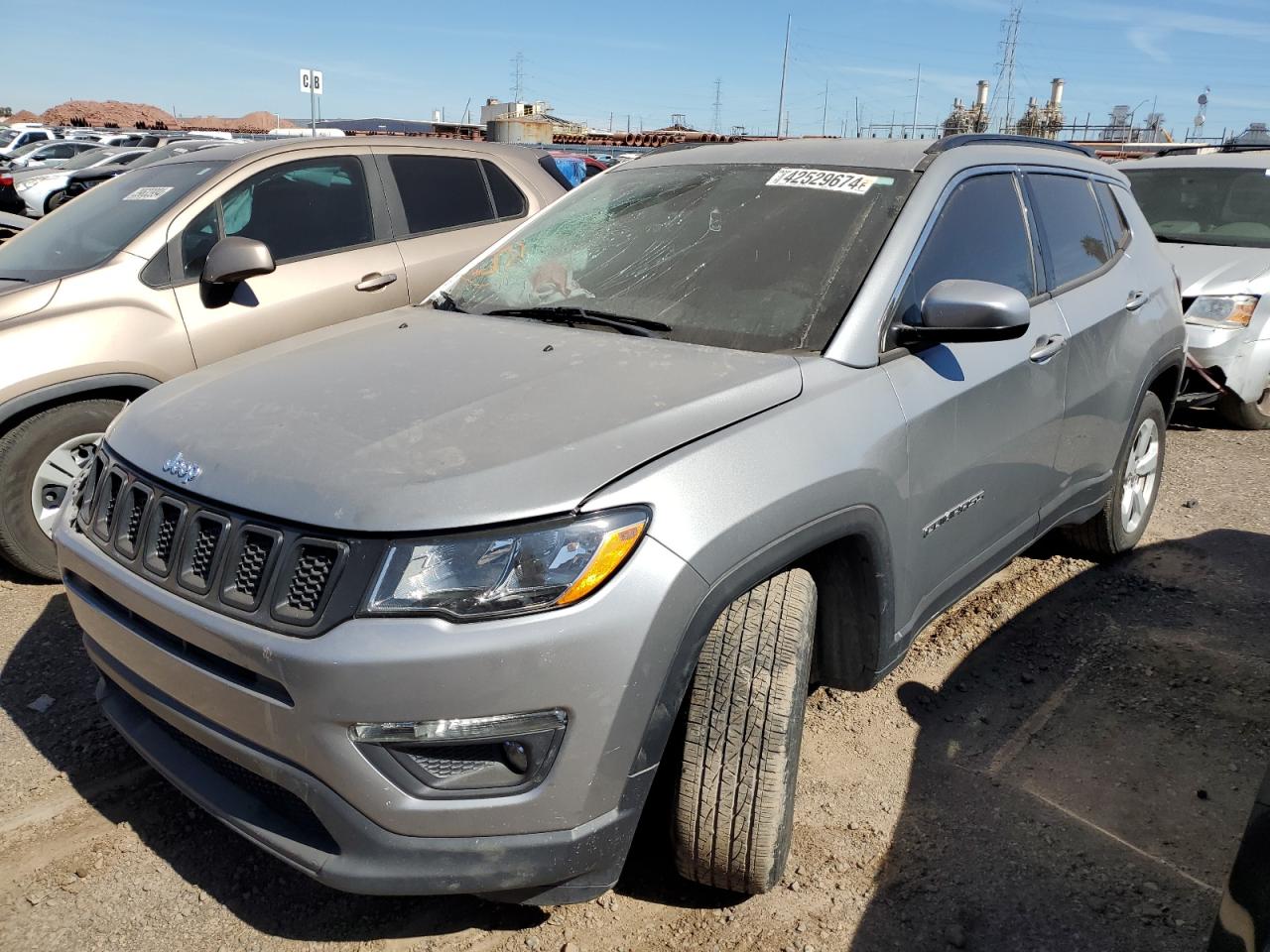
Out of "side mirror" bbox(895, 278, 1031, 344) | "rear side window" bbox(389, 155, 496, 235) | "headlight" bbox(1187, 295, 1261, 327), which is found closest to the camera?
"side mirror" bbox(895, 278, 1031, 344)

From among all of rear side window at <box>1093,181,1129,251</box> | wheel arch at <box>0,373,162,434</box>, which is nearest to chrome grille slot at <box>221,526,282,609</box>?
wheel arch at <box>0,373,162,434</box>

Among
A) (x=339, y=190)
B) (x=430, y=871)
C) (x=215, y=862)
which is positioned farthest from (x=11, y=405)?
(x=430, y=871)

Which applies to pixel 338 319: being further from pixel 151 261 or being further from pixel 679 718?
pixel 679 718

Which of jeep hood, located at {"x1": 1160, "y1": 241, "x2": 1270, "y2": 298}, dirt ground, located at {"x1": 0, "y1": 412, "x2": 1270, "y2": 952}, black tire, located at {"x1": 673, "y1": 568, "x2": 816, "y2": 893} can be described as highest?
jeep hood, located at {"x1": 1160, "y1": 241, "x2": 1270, "y2": 298}

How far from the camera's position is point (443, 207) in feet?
18.0

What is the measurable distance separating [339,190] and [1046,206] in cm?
A: 339

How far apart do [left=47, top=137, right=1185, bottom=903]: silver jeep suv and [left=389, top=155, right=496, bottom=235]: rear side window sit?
7.34ft

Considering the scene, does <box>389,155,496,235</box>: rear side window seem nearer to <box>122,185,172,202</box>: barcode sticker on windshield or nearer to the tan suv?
the tan suv

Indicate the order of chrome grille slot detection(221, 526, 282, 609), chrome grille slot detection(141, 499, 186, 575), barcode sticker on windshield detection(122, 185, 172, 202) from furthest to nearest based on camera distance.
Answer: barcode sticker on windshield detection(122, 185, 172, 202) < chrome grille slot detection(141, 499, 186, 575) < chrome grille slot detection(221, 526, 282, 609)

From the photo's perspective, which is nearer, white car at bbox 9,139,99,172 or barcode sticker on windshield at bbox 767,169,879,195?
barcode sticker on windshield at bbox 767,169,879,195

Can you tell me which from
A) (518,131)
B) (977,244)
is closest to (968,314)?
(977,244)

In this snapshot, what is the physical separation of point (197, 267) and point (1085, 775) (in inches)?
160

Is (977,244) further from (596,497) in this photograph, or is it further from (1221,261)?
(1221,261)

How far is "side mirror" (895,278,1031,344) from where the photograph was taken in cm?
263
